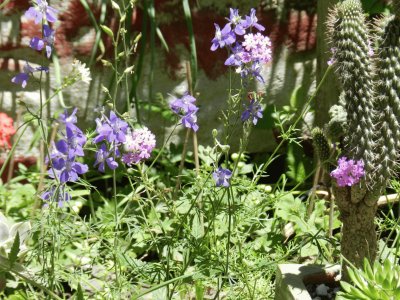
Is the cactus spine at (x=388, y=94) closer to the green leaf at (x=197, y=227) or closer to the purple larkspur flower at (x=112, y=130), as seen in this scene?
the green leaf at (x=197, y=227)

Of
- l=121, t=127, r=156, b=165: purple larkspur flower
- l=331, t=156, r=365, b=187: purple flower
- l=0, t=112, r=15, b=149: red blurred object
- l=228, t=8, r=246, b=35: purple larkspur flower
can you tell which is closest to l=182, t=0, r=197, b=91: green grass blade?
l=0, t=112, r=15, b=149: red blurred object

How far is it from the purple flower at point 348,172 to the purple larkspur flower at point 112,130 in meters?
0.60

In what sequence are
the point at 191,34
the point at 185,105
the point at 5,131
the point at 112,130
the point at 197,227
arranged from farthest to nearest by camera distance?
the point at 191,34
the point at 5,131
the point at 197,227
the point at 185,105
the point at 112,130

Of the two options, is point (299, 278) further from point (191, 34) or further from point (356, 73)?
point (191, 34)

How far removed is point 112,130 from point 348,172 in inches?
26.4

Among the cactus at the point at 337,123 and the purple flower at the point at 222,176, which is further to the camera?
the cactus at the point at 337,123

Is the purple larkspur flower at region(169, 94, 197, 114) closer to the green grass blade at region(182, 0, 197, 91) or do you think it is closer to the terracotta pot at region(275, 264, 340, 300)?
the terracotta pot at region(275, 264, 340, 300)

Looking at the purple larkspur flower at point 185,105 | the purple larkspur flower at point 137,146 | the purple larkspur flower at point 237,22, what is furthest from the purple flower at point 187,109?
the purple larkspur flower at point 237,22

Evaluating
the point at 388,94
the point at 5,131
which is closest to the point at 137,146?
the point at 388,94

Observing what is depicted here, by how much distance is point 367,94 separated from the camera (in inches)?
85.0

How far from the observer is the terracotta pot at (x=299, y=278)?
87.0 inches

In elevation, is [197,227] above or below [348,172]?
below

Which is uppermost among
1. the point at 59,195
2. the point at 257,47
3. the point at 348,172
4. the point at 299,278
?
the point at 257,47

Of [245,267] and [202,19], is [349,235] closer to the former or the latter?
[245,267]
